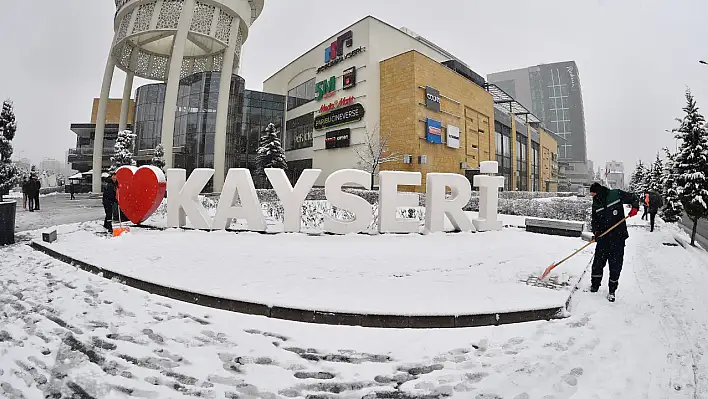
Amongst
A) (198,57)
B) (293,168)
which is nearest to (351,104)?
(293,168)

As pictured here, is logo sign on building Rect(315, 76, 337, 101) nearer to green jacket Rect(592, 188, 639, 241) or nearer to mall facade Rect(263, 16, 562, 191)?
mall facade Rect(263, 16, 562, 191)

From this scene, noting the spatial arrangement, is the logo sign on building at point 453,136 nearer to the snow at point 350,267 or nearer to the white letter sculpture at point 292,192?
the snow at point 350,267

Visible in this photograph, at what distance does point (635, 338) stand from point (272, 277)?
449 centimetres

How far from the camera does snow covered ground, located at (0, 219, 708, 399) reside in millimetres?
2537

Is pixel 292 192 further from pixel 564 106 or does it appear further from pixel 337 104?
pixel 564 106

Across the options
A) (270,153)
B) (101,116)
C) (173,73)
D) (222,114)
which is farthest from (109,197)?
(101,116)

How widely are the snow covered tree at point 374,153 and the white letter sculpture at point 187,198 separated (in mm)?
17762

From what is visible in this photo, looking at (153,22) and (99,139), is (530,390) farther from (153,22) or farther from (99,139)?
(99,139)

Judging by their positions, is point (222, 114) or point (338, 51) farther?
point (338, 51)

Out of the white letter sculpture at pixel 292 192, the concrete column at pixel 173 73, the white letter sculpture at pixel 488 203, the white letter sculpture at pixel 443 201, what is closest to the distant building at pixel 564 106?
the concrete column at pixel 173 73

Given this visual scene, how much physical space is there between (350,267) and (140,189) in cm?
764

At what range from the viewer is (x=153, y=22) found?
101ft

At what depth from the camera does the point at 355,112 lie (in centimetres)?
2986

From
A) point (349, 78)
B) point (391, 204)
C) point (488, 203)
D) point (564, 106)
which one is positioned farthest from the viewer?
point (564, 106)
